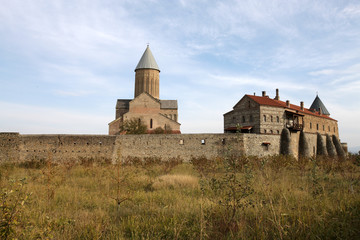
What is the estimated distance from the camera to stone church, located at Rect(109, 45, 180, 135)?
1262 inches

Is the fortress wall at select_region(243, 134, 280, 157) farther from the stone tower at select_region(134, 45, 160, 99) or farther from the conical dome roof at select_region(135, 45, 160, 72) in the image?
the conical dome roof at select_region(135, 45, 160, 72)

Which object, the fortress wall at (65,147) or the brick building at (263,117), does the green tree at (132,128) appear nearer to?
the fortress wall at (65,147)

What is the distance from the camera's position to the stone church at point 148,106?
32062mm

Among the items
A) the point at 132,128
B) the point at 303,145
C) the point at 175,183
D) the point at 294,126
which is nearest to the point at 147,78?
the point at 132,128

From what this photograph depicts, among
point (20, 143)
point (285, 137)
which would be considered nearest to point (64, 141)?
point (20, 143)

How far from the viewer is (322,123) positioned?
35219mm

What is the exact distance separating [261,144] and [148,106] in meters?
16.3

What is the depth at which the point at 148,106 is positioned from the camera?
32.9 metres

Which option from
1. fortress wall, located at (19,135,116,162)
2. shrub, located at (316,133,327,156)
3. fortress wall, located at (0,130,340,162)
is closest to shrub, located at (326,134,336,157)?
shrub, located at (316,133,327,156)

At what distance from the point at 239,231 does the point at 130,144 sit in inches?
714

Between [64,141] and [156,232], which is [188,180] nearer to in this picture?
[156,232]

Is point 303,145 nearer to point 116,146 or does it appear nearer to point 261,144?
point 261,144

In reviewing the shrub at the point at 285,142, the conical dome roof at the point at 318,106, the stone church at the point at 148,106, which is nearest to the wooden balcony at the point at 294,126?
the shrub at the point at 285,142

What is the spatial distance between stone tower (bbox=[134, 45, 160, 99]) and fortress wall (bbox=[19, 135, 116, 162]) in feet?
59.7
